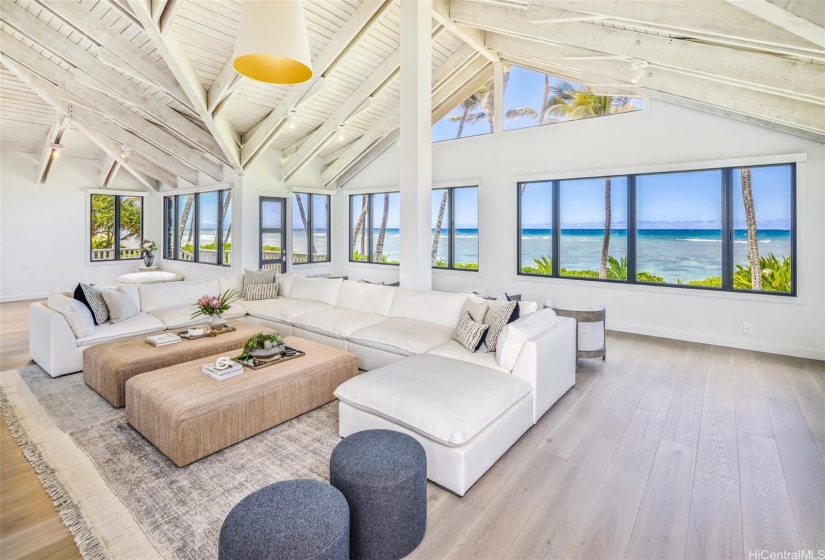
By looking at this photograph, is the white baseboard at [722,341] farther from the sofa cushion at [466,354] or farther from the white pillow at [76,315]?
the white pillow at [76,315]

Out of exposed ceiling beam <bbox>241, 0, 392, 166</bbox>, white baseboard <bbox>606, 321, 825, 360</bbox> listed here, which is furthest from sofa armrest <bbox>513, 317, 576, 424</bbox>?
exposed ceiling beam <bbox>241, 0, 392, 166</bbox>

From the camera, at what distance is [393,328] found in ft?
13.6

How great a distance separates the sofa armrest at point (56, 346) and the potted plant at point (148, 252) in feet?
20.3

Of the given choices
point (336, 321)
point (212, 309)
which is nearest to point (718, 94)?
point (336, 321)

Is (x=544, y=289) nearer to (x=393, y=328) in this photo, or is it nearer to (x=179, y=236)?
(x=393, y=328)

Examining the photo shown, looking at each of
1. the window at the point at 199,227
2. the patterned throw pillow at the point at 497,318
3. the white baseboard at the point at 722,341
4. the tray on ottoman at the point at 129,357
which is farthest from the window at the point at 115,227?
the white baseboard at the point at 722,341

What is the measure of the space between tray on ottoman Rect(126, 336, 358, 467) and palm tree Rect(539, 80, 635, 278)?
4882 mm

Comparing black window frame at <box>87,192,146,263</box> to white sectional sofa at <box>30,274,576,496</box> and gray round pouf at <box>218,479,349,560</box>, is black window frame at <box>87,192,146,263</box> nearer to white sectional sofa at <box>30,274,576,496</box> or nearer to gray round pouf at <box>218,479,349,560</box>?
white sectional sofa at <box>30,274,576,496</box>

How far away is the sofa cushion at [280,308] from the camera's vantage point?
509 cm

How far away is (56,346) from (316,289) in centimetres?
280

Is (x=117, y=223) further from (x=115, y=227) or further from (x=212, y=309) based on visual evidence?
(x=212, y=309)

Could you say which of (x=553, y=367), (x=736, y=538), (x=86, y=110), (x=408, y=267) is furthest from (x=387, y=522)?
(x=86, y=110)

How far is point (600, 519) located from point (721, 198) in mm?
5021

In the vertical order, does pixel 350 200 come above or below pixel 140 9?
below
